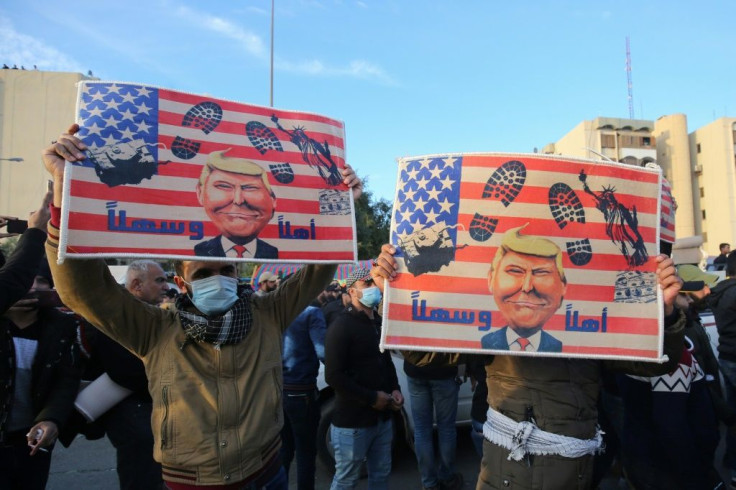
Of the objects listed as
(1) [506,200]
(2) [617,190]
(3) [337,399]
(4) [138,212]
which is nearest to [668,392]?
(2) [617,190]

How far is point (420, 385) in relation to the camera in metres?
4.93

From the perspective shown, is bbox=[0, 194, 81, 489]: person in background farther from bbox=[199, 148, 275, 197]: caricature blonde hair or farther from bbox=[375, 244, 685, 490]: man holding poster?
bbox=[375, 244, 685, 490]: man holding poster

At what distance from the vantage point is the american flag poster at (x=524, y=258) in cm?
251

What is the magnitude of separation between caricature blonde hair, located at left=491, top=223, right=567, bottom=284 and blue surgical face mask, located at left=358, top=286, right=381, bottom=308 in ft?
5.65

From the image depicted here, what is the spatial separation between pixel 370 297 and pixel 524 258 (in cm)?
184

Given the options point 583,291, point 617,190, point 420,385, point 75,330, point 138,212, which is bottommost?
point 420,385

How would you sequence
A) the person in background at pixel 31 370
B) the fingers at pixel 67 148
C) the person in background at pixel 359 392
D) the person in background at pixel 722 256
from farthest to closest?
1. the person in background at pixel 722 256
2. the person in background at pixel 359 392
3. the person in background at pixel 31 370
4. the fingers at pixel 67 148

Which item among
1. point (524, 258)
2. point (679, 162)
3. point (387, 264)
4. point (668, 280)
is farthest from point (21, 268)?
point (679, 162)

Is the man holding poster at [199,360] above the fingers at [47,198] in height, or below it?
below

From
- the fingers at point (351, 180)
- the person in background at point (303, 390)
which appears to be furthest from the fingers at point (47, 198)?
the person in background at point (303, 390)

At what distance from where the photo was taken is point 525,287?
8.34 feet

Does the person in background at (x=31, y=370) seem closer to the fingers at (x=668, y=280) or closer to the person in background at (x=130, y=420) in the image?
the person in background at (x=130, y=420)

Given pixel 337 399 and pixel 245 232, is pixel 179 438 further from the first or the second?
pixel 337 399

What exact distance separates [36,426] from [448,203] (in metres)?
2.69
